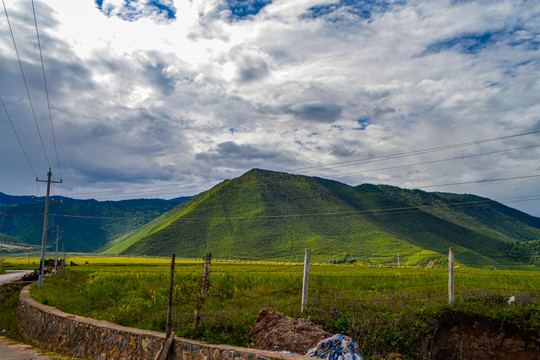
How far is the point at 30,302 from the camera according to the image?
52.2 ft

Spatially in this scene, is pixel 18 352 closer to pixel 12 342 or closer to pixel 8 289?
pixel 12 342

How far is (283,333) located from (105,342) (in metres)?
5.07

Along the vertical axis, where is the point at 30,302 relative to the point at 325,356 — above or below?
below

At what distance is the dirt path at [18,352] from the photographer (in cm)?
1157

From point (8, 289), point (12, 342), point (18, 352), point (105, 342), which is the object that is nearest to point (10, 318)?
point (12, 342)

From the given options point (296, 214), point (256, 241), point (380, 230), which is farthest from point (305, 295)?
point (296, 214)

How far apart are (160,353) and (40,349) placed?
6.93 meters

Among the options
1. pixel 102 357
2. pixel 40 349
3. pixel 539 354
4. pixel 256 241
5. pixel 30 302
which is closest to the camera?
pixel 102 357

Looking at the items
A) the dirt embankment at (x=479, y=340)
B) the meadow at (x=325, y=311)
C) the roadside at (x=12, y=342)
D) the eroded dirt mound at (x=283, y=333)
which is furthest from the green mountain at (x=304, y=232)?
the eroded dirt mound at (x=283, y=333)

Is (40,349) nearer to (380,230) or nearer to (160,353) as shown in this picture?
(160,353)

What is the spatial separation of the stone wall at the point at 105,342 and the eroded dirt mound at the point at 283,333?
0.94 metres

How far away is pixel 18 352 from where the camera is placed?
12.6 meters

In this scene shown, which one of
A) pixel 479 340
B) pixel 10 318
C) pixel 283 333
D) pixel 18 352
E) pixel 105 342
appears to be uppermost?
pixel 283 333

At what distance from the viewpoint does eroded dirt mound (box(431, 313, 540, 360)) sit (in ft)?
39.9
